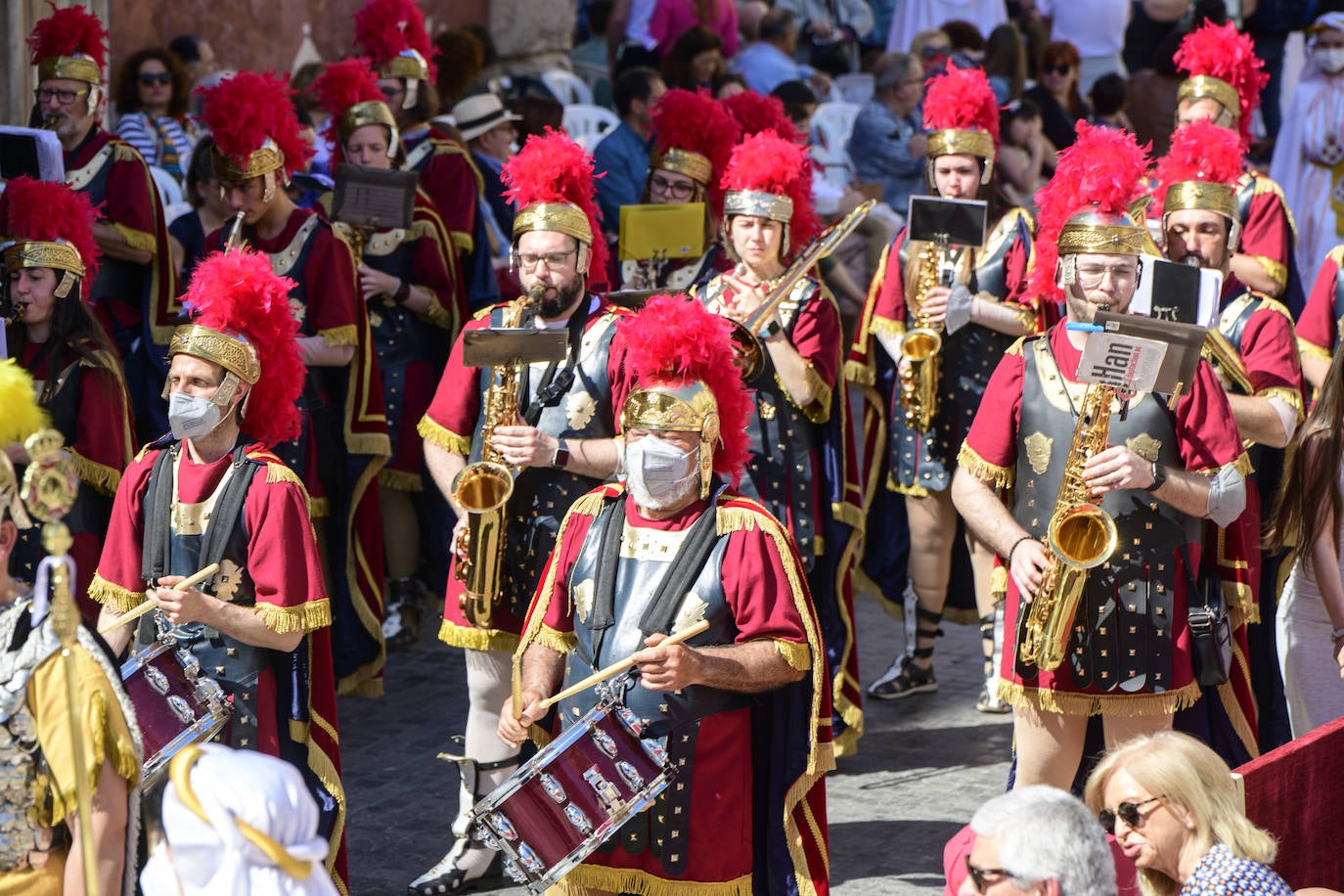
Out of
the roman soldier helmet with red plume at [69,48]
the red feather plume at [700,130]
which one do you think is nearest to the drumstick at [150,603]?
the red feather plume at [700,130]

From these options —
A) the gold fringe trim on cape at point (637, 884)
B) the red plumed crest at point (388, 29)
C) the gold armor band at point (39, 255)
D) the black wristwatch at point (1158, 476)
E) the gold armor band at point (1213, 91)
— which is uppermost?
the red plumed crest at point (388, 29)

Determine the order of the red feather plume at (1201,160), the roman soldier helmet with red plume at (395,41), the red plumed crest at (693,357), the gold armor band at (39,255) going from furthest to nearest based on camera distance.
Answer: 1. the roman soldier helmet with red plume at (395,41)
2. the red feather plume at (1201,160)
3. the gold armor band at (39,255)
4. the red plumed crest at (693,357)

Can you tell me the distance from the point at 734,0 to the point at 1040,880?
11698 mm

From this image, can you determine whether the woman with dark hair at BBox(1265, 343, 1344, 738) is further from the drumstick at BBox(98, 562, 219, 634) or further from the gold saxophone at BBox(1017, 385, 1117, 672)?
the drumstick at BBox(98, 562, 219, 634)

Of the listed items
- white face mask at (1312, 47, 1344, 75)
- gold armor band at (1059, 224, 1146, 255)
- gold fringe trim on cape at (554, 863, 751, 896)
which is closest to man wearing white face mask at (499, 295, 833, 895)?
gold fringe trim on cape at (554, 863, 751, 896)

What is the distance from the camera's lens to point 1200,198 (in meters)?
6.61

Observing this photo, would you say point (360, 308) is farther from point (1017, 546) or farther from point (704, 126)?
point (1017, 546)

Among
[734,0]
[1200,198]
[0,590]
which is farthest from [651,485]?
[734,0]

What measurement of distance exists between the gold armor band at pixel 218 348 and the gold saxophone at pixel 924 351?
123 inches

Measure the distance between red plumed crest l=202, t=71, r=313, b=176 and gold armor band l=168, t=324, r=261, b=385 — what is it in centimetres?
230

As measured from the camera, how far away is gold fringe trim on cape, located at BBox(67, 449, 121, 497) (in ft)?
20.3

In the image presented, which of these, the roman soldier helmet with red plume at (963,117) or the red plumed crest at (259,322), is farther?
the roman soldier helmet with red plume at (963,117)

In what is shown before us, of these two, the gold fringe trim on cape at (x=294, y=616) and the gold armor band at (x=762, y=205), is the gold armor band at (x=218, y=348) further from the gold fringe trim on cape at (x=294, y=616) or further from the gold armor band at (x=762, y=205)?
the gold armor band at (x=762, y=205)

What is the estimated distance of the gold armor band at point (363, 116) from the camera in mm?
8516
